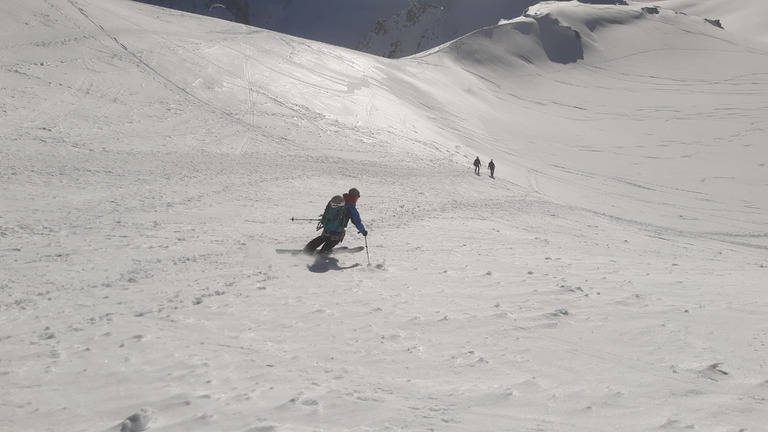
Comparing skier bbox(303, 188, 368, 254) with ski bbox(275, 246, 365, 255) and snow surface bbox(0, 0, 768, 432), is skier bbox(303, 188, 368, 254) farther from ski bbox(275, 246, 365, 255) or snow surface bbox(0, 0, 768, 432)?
snow surface bbox(0, 0, 768, 432)

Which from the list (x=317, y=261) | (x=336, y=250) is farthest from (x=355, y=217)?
(x=317, y=261)

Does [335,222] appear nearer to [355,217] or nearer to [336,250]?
→ [355,217]

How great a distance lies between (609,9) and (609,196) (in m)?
58.3

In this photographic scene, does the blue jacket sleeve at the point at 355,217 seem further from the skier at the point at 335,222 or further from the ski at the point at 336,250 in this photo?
the ski at the point at 336,250

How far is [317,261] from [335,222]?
31.9 inches

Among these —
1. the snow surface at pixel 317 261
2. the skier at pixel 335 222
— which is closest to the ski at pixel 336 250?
the skier at pixel 335 222

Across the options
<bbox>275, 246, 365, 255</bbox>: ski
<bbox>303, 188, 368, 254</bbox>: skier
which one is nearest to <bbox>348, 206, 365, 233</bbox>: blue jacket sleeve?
<bbox>303, 188, 368, 254</bbox>: skier

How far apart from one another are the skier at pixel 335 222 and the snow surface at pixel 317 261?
0.42 metres

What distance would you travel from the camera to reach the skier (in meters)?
10.5

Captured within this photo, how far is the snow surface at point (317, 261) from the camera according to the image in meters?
4.92

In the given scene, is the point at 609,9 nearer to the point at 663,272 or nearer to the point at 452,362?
the point at 663,272

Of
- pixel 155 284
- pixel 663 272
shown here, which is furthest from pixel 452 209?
pixel 155 284

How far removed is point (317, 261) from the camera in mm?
10172

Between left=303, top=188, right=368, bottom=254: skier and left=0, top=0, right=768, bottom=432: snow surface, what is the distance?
16.4 inches
